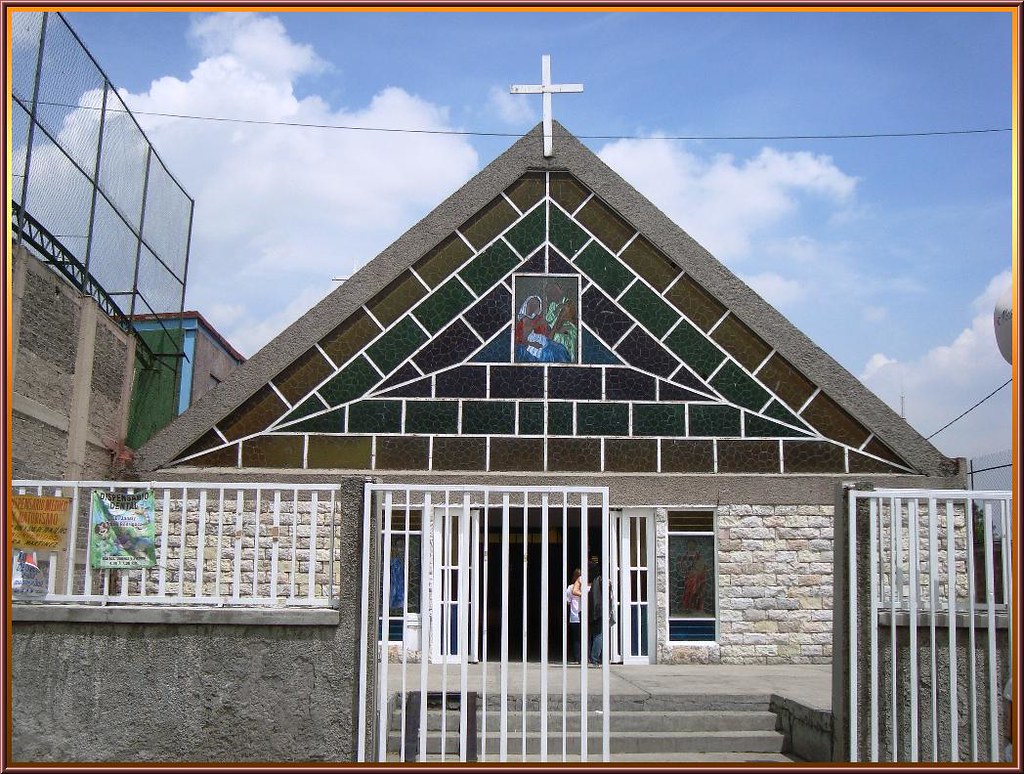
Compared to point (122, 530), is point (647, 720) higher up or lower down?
lower down

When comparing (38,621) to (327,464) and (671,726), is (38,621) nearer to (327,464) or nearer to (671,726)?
(671,726)

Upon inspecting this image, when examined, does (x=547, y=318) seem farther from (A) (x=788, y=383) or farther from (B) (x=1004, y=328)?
(B) (x=1004, y=328)

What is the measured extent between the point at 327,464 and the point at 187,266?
8896mm

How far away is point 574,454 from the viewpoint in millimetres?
13797

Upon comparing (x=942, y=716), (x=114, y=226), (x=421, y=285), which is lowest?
(x=942, y=716)

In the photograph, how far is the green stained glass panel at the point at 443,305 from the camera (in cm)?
1393

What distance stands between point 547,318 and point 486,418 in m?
1.62

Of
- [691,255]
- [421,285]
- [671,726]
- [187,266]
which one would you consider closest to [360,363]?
[421,285]

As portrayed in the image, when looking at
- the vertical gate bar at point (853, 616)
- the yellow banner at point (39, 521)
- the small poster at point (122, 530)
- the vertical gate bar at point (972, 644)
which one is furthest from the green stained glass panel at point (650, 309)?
the yellow banner at point (39, 521)

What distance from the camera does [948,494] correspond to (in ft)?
21.6

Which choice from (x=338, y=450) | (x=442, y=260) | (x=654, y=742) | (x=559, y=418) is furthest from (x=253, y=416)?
(x=654, y=742)

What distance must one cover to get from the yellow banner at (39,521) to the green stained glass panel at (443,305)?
7.01 meters

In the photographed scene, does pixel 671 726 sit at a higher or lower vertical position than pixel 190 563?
lower

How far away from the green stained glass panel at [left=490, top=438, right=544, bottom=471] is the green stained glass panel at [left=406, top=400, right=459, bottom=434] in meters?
0.61
